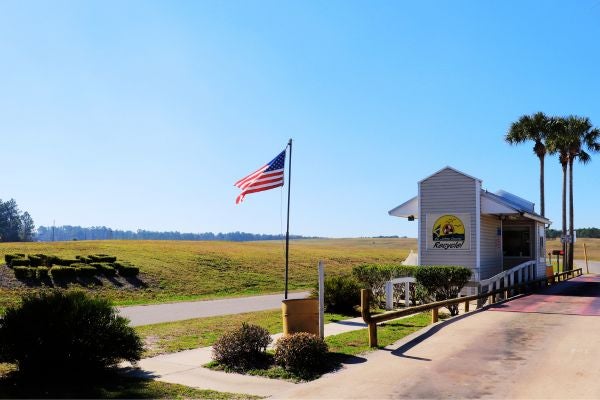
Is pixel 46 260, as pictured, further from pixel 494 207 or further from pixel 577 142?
pixel 577 142

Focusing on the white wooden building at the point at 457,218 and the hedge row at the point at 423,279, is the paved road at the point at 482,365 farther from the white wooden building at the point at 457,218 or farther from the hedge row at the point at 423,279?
the white wooden building at the point at 457,218

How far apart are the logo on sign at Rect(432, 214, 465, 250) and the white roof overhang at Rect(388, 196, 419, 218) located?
4.64 ft

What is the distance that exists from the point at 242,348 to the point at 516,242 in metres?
22.7

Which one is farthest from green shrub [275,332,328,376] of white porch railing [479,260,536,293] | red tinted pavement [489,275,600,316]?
white porch railing [479,260,536,293]

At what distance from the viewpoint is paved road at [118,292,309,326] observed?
17188 mm

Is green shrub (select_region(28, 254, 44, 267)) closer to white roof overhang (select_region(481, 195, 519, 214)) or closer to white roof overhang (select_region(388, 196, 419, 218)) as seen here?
white roof overhang (select_region(388, 196, 419, 218))

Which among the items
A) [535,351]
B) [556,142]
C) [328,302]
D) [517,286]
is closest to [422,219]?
[517,286]

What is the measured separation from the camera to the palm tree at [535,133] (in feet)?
145

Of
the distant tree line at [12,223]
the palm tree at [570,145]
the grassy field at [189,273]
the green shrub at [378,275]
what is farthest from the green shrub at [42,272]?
the distant tree line at [12,223]

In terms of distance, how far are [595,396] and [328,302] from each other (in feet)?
35.2

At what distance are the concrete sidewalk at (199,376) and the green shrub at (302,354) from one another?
639 millimetres

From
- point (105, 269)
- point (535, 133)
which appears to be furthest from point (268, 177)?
point (535, 133)

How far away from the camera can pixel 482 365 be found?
9.39m

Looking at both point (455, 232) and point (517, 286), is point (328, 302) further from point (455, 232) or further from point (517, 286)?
point (517, 286)
